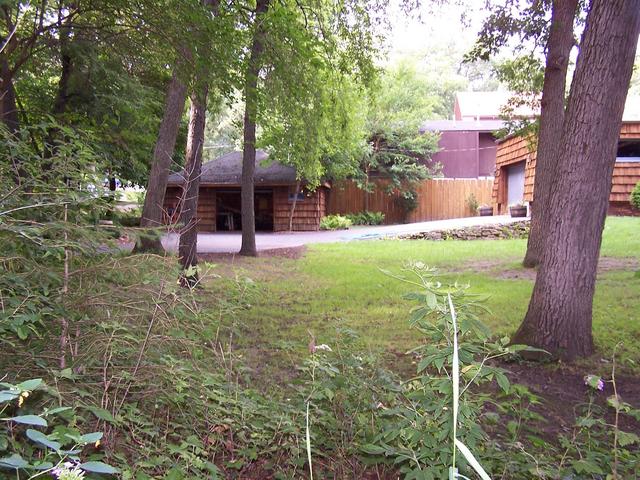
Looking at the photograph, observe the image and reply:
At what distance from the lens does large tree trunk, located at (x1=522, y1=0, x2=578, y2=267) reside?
23.9 ft

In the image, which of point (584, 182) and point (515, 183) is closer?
point (584, 182)

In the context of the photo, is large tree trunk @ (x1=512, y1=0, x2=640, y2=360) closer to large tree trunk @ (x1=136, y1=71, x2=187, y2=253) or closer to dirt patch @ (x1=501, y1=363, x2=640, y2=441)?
dirt patch @ (x1=501, y1=363, x2=640, y2=441)

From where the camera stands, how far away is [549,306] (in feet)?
14.4

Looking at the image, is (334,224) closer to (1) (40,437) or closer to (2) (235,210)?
(2) (235,210)

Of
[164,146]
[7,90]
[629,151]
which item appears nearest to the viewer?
[7,90]

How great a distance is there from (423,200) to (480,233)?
441 inches

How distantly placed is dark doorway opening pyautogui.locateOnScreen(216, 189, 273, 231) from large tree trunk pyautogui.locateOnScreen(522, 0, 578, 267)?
17463 mm

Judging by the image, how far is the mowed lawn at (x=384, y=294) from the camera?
4.98m

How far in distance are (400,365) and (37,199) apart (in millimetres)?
3390

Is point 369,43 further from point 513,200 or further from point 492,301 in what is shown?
point 513,200

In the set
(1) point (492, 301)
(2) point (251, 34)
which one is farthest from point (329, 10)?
(1) point (492, 301)

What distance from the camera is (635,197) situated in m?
16.2

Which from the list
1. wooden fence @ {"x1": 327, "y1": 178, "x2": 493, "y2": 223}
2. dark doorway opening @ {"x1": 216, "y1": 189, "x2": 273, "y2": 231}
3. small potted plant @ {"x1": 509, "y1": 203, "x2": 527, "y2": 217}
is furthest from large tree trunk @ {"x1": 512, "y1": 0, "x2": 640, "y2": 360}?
wooden fence @ {"x1": 327, "y1": 178, "x2": 493, "y2": 223}

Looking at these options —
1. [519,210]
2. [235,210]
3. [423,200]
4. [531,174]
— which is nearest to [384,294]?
[519,210]
